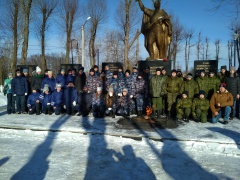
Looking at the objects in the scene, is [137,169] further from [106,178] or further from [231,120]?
[231,120]

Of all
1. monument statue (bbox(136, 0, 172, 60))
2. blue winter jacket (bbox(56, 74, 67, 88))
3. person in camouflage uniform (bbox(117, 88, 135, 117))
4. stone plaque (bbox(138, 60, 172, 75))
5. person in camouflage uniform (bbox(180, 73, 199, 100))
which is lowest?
person in camouflage uniform (bbox(117, 88, 135, 117))

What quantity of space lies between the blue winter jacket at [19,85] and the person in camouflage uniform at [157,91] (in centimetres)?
467

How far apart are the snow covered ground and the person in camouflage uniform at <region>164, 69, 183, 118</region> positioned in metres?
1.01

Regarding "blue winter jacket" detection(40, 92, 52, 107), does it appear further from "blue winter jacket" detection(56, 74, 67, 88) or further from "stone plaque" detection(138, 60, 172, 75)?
Result: "stone plaque" detection(138, 60, 172, 75)

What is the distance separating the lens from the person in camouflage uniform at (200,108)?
825 centimetres

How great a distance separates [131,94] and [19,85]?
13.7 ft

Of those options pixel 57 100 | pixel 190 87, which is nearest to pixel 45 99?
pixel 57 100

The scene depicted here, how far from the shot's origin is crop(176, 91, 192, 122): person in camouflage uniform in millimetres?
8336

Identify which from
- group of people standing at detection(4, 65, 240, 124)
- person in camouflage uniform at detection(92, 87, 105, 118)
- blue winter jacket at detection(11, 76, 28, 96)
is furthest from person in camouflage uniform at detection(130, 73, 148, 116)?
blue winter jacket at detection(11, 76, 28, 96)

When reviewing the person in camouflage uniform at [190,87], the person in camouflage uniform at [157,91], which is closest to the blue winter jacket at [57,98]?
the person in camouflage uniform at [157,91]

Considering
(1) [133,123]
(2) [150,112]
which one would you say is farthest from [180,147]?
(2) [150,112]

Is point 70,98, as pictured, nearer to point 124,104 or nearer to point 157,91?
point 124,104

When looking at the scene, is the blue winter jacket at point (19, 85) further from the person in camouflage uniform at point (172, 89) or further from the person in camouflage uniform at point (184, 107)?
the person in camouflage uniform at point (184, 107)

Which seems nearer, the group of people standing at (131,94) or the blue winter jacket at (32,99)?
the group of people standing at (131,94)
